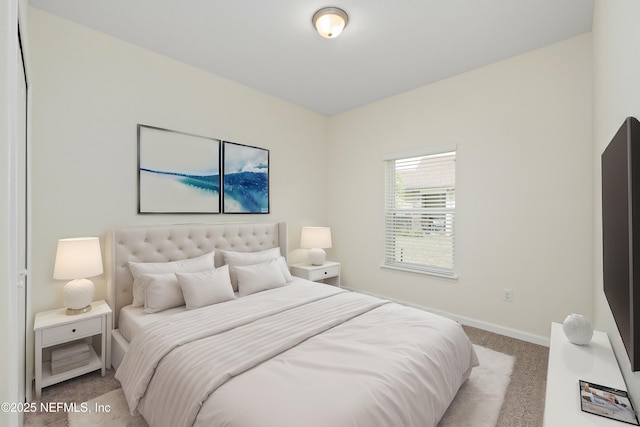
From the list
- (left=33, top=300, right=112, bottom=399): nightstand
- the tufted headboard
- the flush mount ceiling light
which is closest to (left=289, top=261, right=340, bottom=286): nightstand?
the tufted headboard

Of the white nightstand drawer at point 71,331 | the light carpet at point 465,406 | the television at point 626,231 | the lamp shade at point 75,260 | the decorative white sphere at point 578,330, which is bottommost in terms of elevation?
the light carpet at point 465,406

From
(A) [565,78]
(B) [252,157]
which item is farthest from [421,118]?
(B) [252,157]

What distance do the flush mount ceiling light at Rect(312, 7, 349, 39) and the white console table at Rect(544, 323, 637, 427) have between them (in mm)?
2544

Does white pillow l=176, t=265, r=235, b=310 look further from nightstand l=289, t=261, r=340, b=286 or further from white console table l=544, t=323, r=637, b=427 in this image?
white console table l=544, t=323, r=637, b=427

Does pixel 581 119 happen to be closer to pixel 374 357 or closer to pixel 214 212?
pixel 374 357

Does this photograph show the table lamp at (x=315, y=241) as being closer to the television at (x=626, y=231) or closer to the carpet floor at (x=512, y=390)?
the carpet floor at (x=512, y=390)

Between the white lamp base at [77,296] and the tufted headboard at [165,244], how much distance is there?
0.19m

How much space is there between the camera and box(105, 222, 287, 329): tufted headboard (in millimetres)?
Result: 2449

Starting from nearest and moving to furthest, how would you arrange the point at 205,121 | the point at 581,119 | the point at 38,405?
the point at 38,405, the point at 581,119, the point at 205,121

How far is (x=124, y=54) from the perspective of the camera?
8.57ft

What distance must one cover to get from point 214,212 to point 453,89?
2.94 meters

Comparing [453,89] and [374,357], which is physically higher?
[453,89]

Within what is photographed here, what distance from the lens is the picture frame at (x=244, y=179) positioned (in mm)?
3295

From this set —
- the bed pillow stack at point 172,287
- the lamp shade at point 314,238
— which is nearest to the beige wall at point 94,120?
the bed pillow stack at point 172,287
